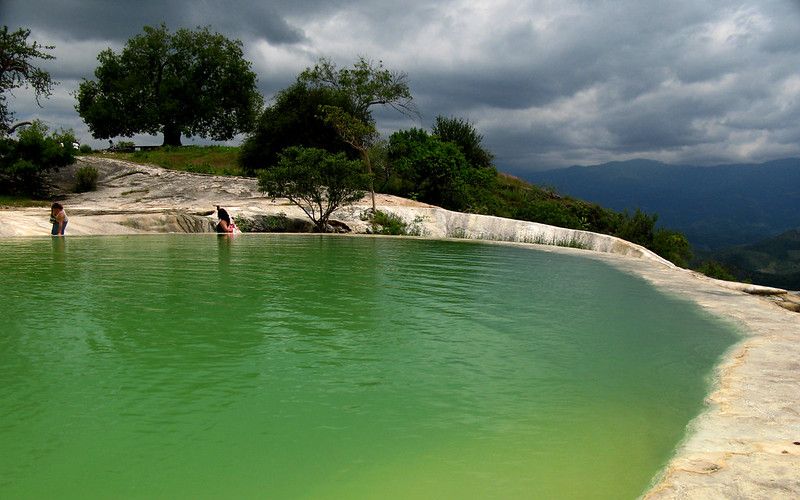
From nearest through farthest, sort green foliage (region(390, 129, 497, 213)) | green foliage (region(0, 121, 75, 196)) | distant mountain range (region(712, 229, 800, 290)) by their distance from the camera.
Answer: green foliage (region(0, 121, 75, 196)) → green foliage (region(390, 129, 497, 213)) → distant mountain range (region(712, 229, 800, 290))

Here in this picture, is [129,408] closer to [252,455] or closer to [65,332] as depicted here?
[252,455]

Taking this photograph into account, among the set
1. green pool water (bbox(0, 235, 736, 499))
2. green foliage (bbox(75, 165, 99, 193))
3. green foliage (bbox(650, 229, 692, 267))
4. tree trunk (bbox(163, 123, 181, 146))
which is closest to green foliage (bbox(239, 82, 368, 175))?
green foliage (bbox(75, 165, 99, 193))

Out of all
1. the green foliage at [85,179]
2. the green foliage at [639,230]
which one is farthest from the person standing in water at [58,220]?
the green foliage at [639,230]

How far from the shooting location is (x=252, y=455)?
3371 millimetres

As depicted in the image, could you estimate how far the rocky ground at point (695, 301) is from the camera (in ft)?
10.4

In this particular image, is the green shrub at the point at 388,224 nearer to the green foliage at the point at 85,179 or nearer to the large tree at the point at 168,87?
the green foliage at the point at 85,179

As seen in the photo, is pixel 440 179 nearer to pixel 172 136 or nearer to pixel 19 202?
pixel 19 202

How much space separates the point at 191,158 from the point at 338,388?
1605 inches

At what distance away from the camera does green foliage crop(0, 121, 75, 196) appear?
28.6 metres

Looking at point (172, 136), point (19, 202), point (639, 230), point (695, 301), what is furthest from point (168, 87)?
point (695, 301)

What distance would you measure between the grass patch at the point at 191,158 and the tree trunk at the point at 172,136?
327 centimetres

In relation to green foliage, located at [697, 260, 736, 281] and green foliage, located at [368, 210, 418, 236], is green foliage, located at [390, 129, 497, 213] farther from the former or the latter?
green foliage, located at [697, 260, 736, 281]

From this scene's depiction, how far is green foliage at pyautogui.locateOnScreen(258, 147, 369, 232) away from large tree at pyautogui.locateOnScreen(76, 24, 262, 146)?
88.4 feet

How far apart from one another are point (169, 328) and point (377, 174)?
29029mm
